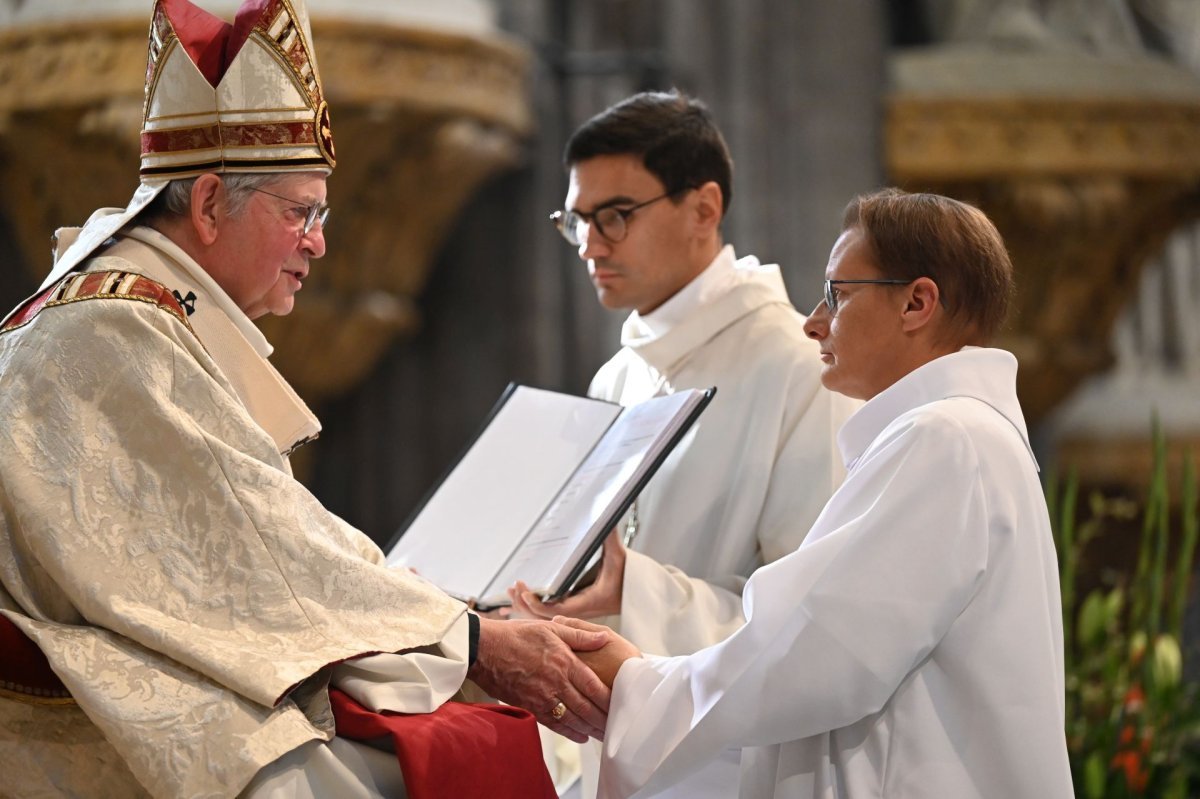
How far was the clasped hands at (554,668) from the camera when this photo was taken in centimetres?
274

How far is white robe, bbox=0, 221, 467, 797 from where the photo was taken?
2.31m

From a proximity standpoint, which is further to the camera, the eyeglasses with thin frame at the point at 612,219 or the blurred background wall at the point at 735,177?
the blurred background wall at the point at 735,177

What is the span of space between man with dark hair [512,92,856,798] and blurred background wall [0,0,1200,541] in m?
1.95

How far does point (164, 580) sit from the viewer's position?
2.39m

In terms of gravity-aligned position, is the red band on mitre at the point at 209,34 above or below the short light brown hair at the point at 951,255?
above

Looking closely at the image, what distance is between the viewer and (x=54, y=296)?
252cm

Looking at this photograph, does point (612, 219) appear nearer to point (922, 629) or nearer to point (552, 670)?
point (552, 670)

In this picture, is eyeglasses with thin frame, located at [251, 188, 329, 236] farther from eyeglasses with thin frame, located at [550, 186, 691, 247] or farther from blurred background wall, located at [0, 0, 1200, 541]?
blurred background wall, located at [0, 0, 1200, 541]

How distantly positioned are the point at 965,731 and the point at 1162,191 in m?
4.05

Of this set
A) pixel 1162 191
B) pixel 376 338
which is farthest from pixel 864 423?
pixel 1162 191

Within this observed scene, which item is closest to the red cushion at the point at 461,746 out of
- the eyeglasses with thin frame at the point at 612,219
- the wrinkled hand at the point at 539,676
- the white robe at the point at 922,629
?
the wrinkled hand at the point at 539,676

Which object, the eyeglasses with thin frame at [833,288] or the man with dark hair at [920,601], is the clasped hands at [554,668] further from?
the eyeglasses with thin frame at [833,288]

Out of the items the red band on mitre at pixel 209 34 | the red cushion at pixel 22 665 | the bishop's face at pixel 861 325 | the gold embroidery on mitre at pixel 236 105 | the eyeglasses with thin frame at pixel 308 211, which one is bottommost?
the red cushion at pixel 22 665

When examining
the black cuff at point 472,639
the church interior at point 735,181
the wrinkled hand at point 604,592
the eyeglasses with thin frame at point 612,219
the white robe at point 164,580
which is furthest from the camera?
the church interior at point 735,181
